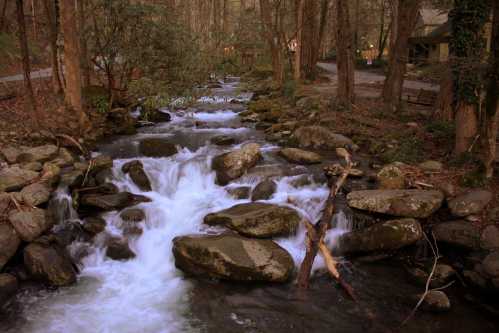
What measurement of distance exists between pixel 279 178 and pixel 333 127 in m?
Result: 4.38

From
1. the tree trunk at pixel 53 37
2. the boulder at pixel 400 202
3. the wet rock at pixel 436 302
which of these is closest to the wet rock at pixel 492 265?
the wet rock at pixel 436 302

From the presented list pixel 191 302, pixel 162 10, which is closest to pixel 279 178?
pixel 191 302

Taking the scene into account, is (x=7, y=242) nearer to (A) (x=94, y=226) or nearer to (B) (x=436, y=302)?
(A) (x=94, y=226)

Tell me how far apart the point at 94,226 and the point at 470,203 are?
291 inches

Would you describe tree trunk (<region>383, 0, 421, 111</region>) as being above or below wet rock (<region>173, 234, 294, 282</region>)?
above

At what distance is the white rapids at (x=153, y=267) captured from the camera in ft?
22.4

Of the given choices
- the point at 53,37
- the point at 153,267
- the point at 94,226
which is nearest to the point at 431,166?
the point at 153,267

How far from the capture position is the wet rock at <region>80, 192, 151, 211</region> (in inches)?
368

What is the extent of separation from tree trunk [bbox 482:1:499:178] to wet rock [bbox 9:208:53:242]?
8.89 metres

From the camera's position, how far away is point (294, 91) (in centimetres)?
1941

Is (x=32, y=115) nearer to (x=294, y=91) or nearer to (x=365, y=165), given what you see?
(x=365, y=165)

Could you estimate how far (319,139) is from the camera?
42.8 feet

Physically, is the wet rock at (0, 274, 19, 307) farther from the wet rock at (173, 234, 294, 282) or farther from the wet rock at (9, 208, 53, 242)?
the wet rock at (173, 234, 294, 282)

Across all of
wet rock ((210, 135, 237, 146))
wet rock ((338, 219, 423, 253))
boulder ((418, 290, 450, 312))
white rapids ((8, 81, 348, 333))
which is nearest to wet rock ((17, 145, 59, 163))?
white rapids ((8, 81, 348, 333))
